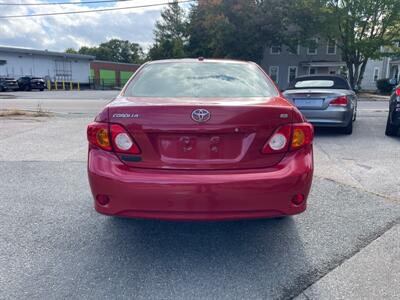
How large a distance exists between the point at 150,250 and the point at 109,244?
0.40 meters

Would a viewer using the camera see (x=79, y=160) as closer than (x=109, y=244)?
No

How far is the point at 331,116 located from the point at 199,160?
6.01 m

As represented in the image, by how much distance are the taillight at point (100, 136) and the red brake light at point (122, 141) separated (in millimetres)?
53

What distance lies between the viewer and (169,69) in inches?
142

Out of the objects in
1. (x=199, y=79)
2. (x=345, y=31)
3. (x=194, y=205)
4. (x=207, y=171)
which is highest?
(x=345, y=31)

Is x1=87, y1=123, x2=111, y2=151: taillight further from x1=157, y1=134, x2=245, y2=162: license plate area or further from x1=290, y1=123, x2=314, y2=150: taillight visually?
x1=290, y1=123, x2=314, y2=150: taillight

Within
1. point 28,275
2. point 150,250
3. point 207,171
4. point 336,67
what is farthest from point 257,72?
point 336,67

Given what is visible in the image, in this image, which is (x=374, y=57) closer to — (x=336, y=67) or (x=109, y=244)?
(x=336, y=67)

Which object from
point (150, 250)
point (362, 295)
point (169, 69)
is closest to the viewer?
point (362, 295)

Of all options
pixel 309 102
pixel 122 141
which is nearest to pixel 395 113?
pixel 309 102

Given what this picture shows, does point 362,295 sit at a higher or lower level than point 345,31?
lower

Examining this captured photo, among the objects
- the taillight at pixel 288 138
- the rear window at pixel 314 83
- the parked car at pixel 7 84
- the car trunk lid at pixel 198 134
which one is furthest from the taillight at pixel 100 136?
the parked car at pixel 7 84

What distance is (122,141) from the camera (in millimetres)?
2602

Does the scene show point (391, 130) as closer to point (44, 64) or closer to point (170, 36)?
point (44, 64)
